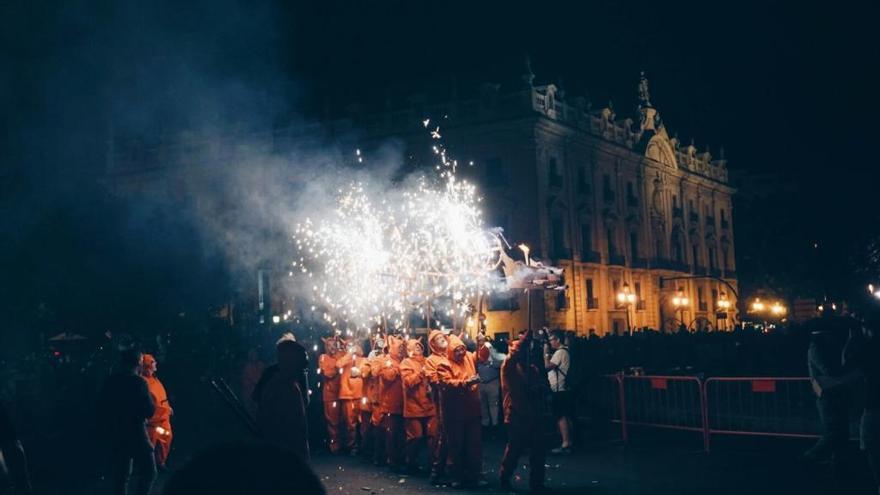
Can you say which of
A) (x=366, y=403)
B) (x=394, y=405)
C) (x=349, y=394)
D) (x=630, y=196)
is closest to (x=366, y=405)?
(x=366, y=403)

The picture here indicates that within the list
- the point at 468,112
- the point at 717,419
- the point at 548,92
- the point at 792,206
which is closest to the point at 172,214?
the point at 468,112

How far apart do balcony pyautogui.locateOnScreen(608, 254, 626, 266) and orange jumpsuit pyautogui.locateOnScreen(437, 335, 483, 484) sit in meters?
35.1

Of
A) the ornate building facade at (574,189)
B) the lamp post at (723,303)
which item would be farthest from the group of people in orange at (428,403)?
the lamp post at (723,303)

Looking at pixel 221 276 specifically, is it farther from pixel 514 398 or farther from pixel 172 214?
pixel 514 398

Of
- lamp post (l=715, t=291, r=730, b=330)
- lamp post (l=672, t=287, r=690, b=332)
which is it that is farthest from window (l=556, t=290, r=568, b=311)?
lamp post (l=715, t=291, r=730, b=330)

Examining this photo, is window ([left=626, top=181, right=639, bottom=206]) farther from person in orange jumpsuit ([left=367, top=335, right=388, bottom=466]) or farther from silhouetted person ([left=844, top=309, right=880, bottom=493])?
silhouetted person ([left=844, top=309, right=880, bottom=493])

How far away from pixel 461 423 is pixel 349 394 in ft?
11.6

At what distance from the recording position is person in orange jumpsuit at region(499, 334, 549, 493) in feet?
29.2

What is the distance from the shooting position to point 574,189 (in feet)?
135

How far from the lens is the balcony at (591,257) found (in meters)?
41.4

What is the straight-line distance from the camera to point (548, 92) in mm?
39312

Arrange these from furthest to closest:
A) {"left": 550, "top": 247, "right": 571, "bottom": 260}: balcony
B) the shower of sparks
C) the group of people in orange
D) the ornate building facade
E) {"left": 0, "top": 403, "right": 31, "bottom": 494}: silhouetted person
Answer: {"left": 550, "top": 247, "right": 571, "bottom": 260}: balcony
the ornate building facade
the shower of sparks
the group of people in orange
{"left": 0, "top": 403, "right": 31, "bottom": 494}: silhouetted person

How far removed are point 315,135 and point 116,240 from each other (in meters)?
11.9

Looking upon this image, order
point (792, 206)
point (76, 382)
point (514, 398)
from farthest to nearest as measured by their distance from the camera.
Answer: point (792, 206) < point (76, 382) < point (514, 398)
